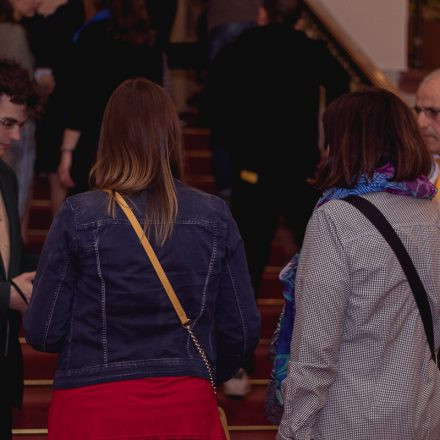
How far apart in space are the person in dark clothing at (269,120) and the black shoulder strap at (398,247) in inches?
92.6

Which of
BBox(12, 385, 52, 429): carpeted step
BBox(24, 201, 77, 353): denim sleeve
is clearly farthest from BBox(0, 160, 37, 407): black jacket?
BBox(12, 385, 52, 429): carpeted step

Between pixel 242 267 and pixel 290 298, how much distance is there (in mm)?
243

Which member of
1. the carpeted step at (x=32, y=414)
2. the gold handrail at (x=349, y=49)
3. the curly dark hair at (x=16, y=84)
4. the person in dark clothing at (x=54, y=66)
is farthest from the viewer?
the gold handrail at (x=349, y=49)

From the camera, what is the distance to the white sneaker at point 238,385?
558 cm

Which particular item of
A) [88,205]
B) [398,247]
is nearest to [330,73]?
[398,247]

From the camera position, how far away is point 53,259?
3006 mm

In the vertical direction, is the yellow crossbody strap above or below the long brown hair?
below

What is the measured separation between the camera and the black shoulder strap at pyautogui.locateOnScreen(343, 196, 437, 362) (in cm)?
306

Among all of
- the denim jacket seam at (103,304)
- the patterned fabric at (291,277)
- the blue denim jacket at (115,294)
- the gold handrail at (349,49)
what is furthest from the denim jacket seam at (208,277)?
the gold handrail at (349,49)

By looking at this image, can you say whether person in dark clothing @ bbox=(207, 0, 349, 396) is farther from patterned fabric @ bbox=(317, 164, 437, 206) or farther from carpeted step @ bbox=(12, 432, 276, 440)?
patterned fabric @ bbox=(317, 164, 437, 206)

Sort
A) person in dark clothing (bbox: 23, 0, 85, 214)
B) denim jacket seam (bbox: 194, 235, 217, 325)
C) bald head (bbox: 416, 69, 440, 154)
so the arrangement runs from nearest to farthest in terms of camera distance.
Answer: denim jacket seam (bbox: 194, 235, 217, 325) < bald head (bbox: 416, 69, 440, 154) < person in dark clothing (bbox: 23, 0, 85, 214)

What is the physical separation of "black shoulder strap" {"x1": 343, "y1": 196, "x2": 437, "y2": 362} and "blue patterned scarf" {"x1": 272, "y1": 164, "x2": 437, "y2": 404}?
0.16 ft

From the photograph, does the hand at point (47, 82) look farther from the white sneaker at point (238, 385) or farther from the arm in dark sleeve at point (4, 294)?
the arm in dark sleeve at point (4, 294)

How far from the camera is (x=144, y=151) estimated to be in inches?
122
